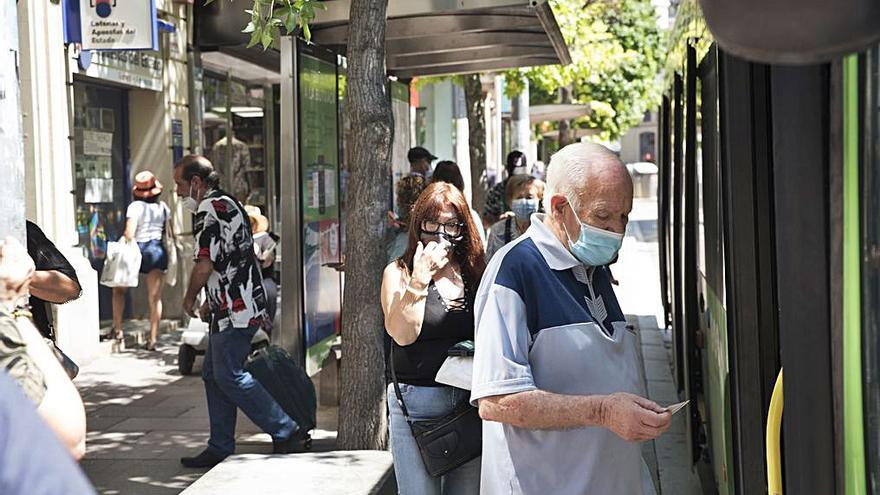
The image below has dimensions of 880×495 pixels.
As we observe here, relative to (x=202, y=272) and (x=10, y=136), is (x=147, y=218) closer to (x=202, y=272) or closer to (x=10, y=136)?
(x=202, y=272)

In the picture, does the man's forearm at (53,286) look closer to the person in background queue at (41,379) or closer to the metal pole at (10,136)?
the metal pole at (10,136)

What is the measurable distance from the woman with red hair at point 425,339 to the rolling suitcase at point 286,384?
10.3 ft

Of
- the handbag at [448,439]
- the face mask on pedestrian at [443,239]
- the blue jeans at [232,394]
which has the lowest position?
the blue jeans at [232,394]

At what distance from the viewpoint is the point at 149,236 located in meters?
12.2

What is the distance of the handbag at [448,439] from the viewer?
4.40m

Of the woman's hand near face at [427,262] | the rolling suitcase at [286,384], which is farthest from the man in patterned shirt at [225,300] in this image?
the woman's hand near face at [427,262]

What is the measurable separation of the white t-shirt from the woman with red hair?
7.88 metres

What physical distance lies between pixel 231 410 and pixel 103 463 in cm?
91

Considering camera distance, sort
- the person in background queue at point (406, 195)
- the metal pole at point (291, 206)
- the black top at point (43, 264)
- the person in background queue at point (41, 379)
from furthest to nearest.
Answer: the metal pole at point (291, 206) < the person in background queue at point (406, 195) < the black top at point (43, 264) < the person in background queue at point (41, 379)

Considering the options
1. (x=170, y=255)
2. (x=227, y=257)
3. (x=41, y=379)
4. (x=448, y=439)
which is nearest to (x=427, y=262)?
(x=448, y=439)

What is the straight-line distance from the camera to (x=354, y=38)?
21.3 feet

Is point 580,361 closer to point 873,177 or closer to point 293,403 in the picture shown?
point 873,177

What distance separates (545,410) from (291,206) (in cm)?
520

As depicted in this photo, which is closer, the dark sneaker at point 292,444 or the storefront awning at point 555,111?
the dark sneaker at point 292,444
